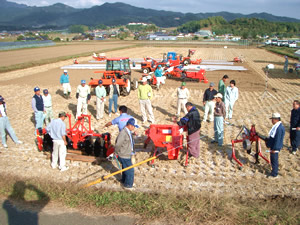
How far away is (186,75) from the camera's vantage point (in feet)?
58.2

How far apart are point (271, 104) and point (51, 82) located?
14.2 m

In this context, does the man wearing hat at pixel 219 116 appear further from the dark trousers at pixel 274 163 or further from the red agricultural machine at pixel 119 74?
the red agricultural machine at pixel 119 74

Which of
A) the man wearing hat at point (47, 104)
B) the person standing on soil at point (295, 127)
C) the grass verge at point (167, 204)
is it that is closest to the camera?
the grass verge at point (167, 204)

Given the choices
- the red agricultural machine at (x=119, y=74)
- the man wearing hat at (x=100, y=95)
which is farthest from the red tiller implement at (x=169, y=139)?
the red agricultural machine at (x=119, y=74)

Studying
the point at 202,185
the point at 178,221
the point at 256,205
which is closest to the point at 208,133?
the point at 202,185

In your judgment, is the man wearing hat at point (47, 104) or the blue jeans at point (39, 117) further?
the man wearing hat at point (47, 104)

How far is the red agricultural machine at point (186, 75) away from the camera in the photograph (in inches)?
683

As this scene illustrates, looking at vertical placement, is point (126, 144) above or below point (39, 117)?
above

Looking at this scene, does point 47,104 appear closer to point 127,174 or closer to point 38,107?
point 38,107

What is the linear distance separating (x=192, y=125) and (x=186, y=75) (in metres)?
11.9

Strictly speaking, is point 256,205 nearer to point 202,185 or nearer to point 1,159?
point 202,185

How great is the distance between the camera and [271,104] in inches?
481

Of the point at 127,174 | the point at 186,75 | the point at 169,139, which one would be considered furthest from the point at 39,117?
the point at 186,75

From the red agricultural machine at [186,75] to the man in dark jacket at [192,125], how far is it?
11404 mm
